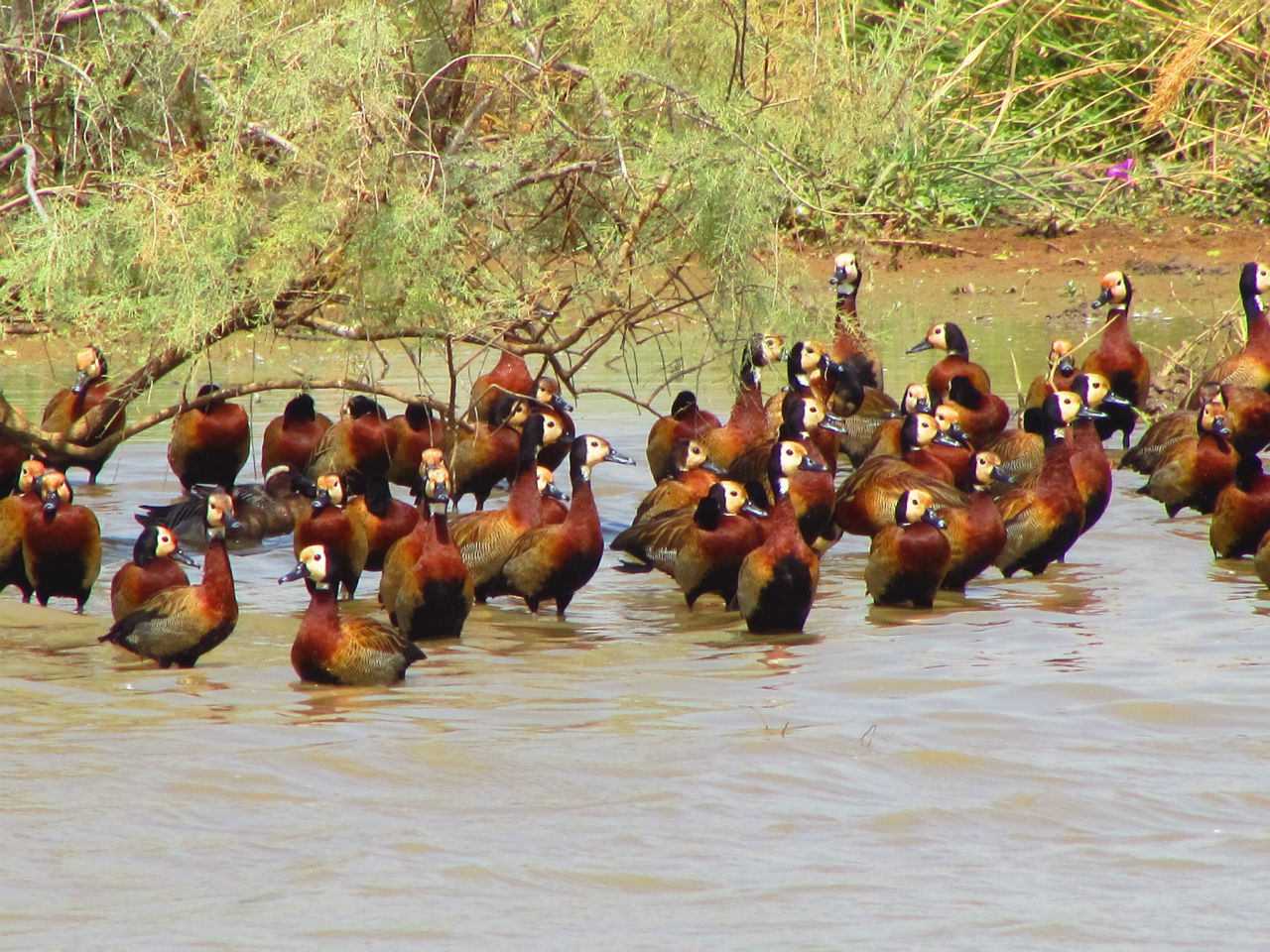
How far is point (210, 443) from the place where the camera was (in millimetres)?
10461

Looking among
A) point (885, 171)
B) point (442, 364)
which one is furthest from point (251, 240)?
point (885, 171)

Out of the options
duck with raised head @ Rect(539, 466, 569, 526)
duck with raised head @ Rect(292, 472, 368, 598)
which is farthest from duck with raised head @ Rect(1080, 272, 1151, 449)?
duck with raised head @ Rect(292, 472, 368, 598)

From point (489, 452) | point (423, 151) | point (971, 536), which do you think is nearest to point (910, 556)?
point (971, 536)

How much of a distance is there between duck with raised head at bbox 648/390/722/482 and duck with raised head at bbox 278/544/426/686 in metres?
3.97

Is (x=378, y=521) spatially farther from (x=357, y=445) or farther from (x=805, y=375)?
(x=805, y=375)

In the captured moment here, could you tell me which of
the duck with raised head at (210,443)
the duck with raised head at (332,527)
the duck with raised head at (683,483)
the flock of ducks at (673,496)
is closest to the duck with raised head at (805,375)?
the flock of ducks at (673,496)

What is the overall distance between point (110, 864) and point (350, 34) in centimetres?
385

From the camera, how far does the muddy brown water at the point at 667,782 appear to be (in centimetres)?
470

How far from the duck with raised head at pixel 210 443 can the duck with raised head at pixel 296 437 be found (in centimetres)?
21

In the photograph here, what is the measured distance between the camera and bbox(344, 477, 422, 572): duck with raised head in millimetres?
9000

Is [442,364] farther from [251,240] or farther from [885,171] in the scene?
[251,240]

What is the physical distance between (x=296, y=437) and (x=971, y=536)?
4.08 m

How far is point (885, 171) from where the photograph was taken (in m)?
16.9

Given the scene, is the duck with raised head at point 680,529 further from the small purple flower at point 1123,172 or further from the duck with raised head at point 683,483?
the small purple flower at point 1123,172
